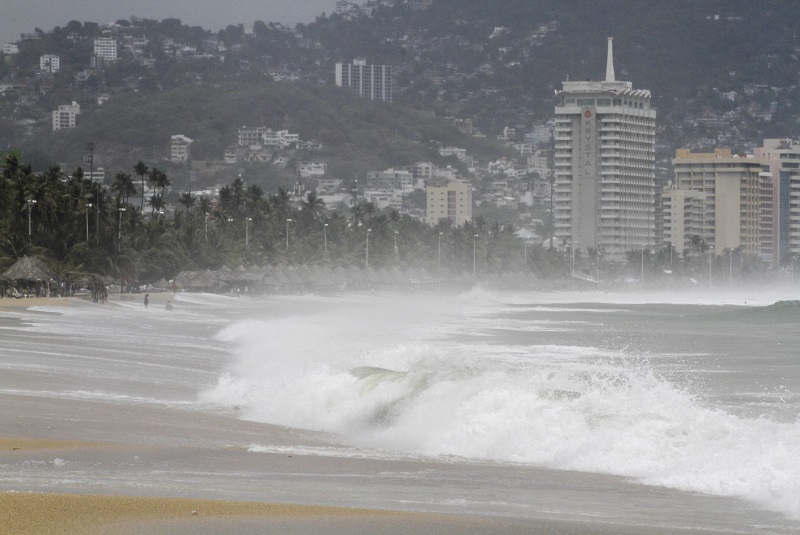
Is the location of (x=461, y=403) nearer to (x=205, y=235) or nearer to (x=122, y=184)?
(x=122, y=184)

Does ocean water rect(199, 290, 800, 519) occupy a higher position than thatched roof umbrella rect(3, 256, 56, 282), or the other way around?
thatched roof umbrella rect(3, 256, 56, 282)

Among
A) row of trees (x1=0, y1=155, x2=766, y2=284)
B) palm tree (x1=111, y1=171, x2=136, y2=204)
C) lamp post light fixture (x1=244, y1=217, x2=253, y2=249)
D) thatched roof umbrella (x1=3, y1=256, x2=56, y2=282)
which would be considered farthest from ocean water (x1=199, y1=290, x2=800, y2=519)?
lamp post light fixture (x1=244, y1=217, x2=253, y2=249)

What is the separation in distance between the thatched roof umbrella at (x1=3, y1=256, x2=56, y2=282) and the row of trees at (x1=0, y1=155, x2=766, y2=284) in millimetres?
4672

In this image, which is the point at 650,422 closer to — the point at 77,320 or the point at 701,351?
the point at 701,351

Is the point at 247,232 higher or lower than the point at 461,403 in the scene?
higher

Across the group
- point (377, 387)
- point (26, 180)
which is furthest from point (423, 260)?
point (377, 387)

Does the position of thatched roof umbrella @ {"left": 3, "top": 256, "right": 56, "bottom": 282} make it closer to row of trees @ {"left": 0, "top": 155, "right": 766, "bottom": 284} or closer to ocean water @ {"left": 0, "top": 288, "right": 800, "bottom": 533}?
row of trees @ {"left": 0, "top": 155, "right": 766, "bottom": 284}

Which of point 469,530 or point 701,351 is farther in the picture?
point 701,351

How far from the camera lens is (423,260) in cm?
16725

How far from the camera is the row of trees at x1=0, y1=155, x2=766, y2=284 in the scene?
279ft

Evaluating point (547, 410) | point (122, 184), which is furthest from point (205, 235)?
point (547, 410)

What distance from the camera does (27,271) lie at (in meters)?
71.1

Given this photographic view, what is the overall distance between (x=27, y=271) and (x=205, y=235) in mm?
45135

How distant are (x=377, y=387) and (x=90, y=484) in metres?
8.46
